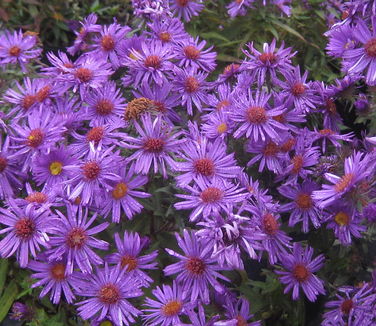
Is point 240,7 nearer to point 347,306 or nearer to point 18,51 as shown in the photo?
point 18,51

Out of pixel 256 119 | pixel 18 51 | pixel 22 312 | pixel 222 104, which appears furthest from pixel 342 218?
pixel 18 51

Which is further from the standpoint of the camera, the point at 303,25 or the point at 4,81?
the point at 303,25

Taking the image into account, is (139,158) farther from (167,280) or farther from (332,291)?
(332,291)

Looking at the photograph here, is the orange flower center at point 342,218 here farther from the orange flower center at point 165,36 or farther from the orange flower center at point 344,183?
the orange flower center at point 165,36

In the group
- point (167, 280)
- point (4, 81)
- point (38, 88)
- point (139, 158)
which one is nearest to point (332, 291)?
point (167, 280)

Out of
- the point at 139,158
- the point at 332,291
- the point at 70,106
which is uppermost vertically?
the point at 139,158

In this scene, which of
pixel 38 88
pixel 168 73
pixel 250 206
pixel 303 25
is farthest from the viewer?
pixel 303 25

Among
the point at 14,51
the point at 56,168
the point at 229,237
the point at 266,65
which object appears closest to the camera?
the point at 229,237

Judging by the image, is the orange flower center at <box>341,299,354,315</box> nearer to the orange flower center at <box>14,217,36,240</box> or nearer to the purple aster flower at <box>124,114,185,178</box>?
the purple aster flower at <box>124,114,185,178</box>
